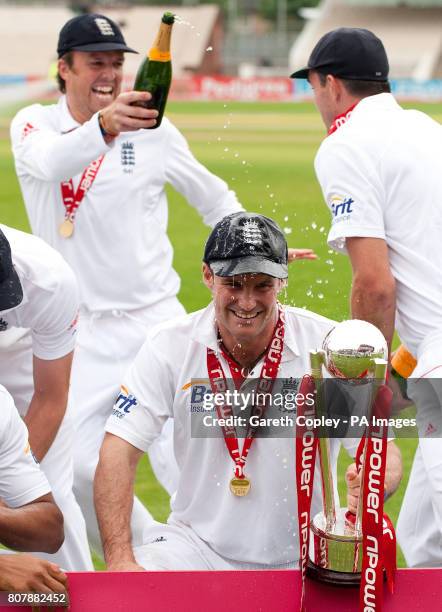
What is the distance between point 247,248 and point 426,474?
111 cm

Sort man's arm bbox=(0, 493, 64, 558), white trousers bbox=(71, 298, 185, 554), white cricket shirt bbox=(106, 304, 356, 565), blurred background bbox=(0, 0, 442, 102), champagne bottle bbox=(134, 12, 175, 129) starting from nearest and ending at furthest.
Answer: man's arm bbox=(0, 493, 64, 558) → white cricket shirt bbox=(106, 304, 356, 565) → champagne bottle bbox=(134, 12, 175, 129) → white trousers bbox=(71, 298, 185, 554) → blurred background bbox=(0, 0, 442, 102)

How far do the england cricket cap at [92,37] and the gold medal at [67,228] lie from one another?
81cm

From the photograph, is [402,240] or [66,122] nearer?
[402,240]

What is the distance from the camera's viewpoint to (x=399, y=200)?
376 cm

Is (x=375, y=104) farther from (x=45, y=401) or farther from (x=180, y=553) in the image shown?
(x=180, y=553)

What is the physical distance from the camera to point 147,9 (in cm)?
5728

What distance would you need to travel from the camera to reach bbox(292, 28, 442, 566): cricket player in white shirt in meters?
3.73

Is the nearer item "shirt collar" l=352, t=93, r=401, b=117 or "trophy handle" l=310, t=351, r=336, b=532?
"trophy handle" l=310, t=351, r=336, b=532

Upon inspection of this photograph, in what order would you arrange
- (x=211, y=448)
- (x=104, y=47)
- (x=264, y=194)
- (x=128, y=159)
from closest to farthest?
(x=211, y=448), (x=104, y=47), (x=128, y=159), (x=264, y=194)

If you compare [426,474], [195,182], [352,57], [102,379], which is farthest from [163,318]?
[426,474]

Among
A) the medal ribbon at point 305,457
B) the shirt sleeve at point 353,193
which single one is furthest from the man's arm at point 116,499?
the shirt sleeve at point 353,193

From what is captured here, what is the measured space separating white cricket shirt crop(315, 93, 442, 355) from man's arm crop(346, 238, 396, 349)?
5cm

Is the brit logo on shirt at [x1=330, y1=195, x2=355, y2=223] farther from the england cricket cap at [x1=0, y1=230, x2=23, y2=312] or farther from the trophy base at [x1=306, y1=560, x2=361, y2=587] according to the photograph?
the trophy base at [x1=306, y1=560, x2=361, y2=587]

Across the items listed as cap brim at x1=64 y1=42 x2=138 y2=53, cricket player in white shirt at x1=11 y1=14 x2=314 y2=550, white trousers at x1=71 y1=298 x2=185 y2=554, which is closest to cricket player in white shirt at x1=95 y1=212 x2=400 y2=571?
white trousers at x1=71 y1=298 x2=185 y2=554
